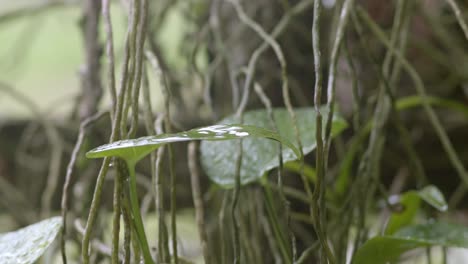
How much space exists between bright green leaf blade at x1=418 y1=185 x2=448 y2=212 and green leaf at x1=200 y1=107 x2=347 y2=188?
3.1 inches

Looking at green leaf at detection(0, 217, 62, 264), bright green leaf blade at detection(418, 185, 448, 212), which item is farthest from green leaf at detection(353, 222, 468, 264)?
green leaf at detection(0, 217, 62, 264)

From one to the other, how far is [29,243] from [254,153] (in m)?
0.17

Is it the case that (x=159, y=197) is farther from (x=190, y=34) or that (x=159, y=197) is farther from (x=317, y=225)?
(x=190, y=34)

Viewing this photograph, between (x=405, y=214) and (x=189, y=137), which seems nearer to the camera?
(x=189, y=137)

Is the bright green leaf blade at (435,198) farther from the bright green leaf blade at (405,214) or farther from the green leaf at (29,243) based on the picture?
the green leaf at (29,243)

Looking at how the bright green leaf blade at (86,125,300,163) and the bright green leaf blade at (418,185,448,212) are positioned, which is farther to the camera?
the bright green leaf blade at (418,185,448,212)

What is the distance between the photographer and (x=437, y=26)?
24.1 inches

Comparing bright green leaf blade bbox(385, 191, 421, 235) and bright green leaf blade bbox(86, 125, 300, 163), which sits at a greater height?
bright green leaf blade bbox(86, 125, 300, 163)

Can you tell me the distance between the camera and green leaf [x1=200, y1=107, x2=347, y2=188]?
37 cm

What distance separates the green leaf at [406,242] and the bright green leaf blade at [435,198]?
1cm

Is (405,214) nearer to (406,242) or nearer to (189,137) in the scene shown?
(406,242)

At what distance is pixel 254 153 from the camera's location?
39 cm

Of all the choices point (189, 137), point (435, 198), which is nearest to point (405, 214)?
point (435, 198)

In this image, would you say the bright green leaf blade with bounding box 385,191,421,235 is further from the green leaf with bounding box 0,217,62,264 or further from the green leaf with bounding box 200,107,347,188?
the green leaf with bounding box 0,217,62,264
